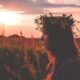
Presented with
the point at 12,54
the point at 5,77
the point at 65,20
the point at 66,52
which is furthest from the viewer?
the point at 12,54

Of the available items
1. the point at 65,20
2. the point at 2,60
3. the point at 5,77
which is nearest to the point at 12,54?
the point at 2,60

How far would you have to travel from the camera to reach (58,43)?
685cm

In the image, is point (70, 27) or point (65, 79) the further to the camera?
point (70, 27)

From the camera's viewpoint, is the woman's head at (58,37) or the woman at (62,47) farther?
the woman's head at (58,37)

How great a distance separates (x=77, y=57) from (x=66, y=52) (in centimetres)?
26

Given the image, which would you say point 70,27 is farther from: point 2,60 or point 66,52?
point 2,60

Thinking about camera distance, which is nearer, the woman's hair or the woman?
the woman

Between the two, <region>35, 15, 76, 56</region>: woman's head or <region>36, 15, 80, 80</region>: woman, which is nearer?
<region>36, 15, 80, 80</region>: woman

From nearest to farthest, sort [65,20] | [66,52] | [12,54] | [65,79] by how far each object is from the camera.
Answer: [65,79]
[66,52]
[65,20]
[12,54]

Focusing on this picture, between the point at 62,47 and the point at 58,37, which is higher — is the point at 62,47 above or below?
below

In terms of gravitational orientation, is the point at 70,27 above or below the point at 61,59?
above

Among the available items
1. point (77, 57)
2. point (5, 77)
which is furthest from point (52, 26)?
point (5, 77)

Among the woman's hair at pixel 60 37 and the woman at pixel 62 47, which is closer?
the woman at pixel 62 47

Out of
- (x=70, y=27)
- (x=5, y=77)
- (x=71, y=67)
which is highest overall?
(x=70, y=27)
